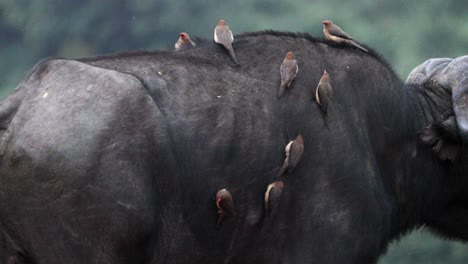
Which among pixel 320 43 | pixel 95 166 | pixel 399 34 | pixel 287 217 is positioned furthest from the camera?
pixel 399 34

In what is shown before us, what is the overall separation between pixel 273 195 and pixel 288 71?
0.92 m

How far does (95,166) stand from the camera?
205 inches

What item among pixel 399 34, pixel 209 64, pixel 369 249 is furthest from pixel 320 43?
pixel 399 34

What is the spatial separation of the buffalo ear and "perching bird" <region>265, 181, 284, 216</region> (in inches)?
64.0

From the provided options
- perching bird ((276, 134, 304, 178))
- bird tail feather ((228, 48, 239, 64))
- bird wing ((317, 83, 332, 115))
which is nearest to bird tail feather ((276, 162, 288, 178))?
perching bird ((276, 134, 304, 178))

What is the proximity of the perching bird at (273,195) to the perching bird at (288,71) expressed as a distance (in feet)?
2.24

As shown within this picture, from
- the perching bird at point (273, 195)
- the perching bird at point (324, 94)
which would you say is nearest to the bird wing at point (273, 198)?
the perching bird at point (273, 195)

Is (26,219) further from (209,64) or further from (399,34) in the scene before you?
(399,34)

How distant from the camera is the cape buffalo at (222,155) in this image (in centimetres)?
521

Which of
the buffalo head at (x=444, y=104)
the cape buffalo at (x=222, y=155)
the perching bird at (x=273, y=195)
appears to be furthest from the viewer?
the buffalo head at (x=444, y=104)

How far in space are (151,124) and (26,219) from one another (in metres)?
0.94

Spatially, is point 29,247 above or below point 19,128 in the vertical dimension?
below

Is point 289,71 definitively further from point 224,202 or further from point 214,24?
point 214,24

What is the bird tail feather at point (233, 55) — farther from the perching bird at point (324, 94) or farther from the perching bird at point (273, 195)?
the perching bird at point (273, 195)
